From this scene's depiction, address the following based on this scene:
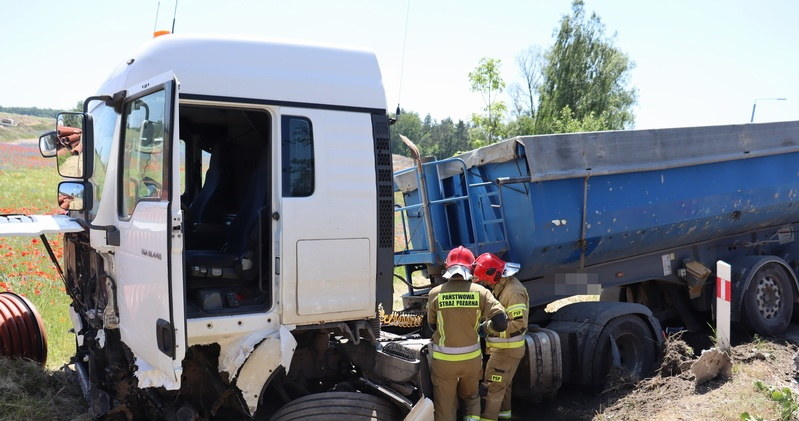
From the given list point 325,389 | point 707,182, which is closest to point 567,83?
point 707,182

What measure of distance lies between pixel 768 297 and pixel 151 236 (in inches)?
273

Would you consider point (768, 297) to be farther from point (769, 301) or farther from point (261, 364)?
point (261, 364)

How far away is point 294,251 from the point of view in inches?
159

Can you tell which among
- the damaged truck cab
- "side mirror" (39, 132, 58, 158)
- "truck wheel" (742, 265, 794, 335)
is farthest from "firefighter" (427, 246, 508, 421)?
"truck wheel" (742, 265, 794, 335)

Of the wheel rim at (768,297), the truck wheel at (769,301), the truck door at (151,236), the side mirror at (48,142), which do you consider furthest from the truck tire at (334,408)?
the wheel rim at (768,297)

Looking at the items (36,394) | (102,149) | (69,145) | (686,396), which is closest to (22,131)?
(36,394)

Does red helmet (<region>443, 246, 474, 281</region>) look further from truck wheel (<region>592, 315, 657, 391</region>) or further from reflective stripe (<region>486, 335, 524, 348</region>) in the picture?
truck wheel (<region>592, 315, 657, 391</region>)

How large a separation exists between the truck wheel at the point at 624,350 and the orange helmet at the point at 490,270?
127cm

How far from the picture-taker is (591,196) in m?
5.96

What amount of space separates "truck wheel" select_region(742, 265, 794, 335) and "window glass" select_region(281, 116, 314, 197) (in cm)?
551

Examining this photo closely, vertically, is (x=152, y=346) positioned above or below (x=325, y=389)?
above

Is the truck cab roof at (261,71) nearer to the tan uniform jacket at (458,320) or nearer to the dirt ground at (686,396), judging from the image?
the tan uniform jacket at (458,320)

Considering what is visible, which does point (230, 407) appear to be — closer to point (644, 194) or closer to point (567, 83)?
point (644, 194)

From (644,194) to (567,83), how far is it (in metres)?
34.8
